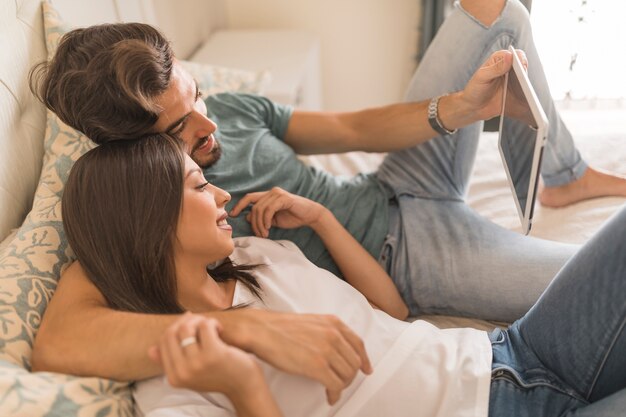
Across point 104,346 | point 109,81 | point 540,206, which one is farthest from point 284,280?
point 540,206

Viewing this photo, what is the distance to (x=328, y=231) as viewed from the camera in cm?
122

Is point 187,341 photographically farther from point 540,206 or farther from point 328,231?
point 540,206

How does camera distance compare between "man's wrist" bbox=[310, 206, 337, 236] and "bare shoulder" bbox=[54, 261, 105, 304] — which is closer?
"bare shoulder" bbox=[54, 261, 105, 304]

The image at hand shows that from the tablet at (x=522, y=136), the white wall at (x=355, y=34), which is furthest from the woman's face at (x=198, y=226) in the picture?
the white wall at (x=355, y=34)

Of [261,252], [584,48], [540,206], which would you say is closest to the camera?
[261,252]

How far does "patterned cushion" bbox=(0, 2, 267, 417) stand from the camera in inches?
29.6

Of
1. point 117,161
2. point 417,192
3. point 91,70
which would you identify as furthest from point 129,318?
point 417,192

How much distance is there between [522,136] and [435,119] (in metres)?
0.31

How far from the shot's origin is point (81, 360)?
0.82 meters

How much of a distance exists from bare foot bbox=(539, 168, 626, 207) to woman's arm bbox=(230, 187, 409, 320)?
24.5 inches

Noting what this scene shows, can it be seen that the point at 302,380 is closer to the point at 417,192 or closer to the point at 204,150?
the point at 204,150

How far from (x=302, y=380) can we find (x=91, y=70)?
2.12 feet

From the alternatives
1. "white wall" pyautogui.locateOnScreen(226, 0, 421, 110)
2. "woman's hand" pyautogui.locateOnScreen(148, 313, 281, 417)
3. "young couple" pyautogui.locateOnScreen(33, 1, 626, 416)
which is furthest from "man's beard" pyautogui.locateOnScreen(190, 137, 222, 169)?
"white wall" pyautogui.locateOnScreen(226, 0, 421, 110)

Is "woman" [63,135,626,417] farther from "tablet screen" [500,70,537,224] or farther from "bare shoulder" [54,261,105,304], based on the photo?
"tablet screen" [500,70,537,224]
